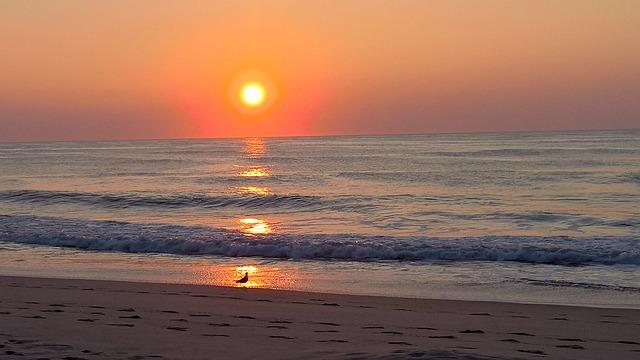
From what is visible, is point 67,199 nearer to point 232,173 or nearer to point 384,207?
point 384,207

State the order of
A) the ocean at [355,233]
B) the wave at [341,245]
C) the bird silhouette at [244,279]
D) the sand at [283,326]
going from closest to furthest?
the sand at [283,326] < the bird silhouette at [244,279] < the ocean at [355,233] < the wave at [341,245]

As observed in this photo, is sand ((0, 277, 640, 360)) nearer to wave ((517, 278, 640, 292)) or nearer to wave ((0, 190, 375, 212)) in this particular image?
wave ((517, 278, 640, 292))

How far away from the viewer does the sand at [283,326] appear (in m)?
7.30

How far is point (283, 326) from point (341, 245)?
8.21 metres

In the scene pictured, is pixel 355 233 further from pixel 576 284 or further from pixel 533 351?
pixel 533 351

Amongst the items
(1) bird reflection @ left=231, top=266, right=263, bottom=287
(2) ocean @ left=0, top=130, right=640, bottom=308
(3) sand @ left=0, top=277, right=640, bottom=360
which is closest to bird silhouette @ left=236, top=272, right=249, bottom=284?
(1) bird reflection @ left=231, top=266, right=263, bottom=287

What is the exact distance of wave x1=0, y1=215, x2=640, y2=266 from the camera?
1570 cm

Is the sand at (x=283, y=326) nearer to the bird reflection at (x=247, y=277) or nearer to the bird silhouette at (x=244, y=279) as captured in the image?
the bird reflection at (x=247, y=277)

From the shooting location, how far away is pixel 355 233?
19969 mm

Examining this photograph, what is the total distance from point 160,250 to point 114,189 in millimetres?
19971

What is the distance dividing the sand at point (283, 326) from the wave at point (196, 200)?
16.1 meters

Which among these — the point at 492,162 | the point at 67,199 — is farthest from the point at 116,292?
the point at 492,162

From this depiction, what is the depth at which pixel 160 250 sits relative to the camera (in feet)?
57.4

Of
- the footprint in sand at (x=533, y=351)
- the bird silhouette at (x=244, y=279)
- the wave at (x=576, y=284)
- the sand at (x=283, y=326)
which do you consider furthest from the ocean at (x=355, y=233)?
the footprint in sand at (x=533, y=351)
